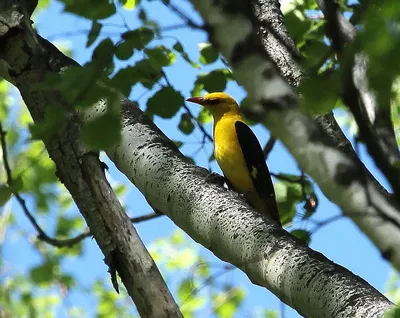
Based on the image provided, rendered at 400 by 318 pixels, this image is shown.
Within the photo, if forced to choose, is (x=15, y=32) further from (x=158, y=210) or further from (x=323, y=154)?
(x=323, y=154)

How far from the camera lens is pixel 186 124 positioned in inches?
172

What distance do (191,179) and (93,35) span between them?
0.60 metres

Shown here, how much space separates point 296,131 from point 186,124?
3066 mm

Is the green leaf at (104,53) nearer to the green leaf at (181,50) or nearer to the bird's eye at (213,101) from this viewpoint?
the green leaf at (181,50)

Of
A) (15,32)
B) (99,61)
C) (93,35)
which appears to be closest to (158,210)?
(93,35)

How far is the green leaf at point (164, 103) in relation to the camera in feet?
11.2

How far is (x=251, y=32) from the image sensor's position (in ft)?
4.50

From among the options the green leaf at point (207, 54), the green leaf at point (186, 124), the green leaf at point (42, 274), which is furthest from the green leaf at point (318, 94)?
the green leaf at point (186, 124)

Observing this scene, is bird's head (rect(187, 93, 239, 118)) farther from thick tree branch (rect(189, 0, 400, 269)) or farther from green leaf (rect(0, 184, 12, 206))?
thick tree branch (rect(189, 0, 400, 269))

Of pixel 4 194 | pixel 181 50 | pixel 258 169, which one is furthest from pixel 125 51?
pixel 258 169

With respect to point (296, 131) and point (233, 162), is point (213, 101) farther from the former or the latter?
point (296, 131)

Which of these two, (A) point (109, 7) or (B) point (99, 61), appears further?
(A) point (109, 7)

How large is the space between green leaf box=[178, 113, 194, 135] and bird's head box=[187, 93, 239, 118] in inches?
38.6

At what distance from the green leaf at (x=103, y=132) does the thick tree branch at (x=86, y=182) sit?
3.02ft
